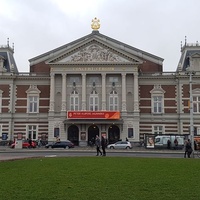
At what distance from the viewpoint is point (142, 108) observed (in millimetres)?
63750

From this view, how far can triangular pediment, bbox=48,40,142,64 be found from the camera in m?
61.8

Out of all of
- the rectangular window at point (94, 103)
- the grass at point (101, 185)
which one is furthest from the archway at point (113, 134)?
the grass at point (101, 185)

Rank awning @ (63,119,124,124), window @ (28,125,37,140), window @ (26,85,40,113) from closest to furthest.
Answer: awning @ (63,119,124,124), window @ (28,125,37,140), window @ (26,85,40,113)

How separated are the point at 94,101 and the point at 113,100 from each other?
11.5 feet

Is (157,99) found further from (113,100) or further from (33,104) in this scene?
(33,104)

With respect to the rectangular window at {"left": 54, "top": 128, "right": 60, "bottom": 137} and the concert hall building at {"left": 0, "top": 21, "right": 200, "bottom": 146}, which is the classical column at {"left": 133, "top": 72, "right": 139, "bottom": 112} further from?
the rectangular window at {"left": 54, "top": 128, "right": 60, "bottom": 137}

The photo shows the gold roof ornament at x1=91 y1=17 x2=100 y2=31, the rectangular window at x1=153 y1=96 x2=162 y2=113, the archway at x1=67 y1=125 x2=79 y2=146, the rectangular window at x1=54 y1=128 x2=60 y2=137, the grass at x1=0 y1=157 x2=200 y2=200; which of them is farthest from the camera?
the gold roof ornament at x1=91 y1=17 x2=100 y2=31

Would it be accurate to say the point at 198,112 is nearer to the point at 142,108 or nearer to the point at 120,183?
the point at 142,108

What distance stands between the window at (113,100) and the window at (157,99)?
7.00 m

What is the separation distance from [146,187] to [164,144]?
39559 millimetres

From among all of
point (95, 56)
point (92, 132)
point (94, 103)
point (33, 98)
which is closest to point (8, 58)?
point (33, 98)

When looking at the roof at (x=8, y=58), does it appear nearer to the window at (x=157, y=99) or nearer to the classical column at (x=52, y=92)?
the classical column at (x=52, y=92)

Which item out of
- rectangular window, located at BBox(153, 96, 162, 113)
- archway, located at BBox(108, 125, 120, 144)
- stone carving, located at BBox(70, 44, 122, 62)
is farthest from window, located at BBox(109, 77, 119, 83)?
archway, located at BBox(108, 125, 120, 144)

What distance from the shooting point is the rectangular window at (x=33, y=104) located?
211ft
